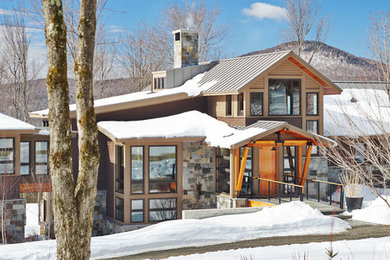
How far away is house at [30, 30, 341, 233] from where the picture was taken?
17328 millimetres

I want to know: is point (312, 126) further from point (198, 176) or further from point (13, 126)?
point (13, 126)

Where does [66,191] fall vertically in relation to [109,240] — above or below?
above

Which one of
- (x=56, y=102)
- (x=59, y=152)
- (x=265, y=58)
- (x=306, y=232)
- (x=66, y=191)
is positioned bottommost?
(x=306, y=232)

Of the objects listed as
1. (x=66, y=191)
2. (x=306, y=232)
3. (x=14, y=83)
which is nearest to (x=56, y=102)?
(x=66, y=191)

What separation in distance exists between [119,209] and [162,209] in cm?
153

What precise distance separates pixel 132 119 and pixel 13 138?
Result: 4.58 m

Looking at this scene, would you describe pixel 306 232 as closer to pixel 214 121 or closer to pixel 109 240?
pixel 109 240

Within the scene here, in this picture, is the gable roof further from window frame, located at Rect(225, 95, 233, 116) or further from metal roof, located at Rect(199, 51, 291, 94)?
window frame, located at Rect(225, 95, 233, 116)

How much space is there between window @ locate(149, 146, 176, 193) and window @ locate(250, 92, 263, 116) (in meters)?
3.27

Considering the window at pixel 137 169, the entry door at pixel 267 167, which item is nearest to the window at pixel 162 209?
the window at pixel 137 169

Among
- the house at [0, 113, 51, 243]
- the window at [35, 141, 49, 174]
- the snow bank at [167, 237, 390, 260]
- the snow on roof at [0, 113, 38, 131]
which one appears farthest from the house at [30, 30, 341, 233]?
the snow bank at [167, 237, 390, 260]

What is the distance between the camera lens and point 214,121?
19.2m

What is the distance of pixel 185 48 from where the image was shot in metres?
23.2

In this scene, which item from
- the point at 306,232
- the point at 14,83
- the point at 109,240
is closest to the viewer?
the point at 109,240
